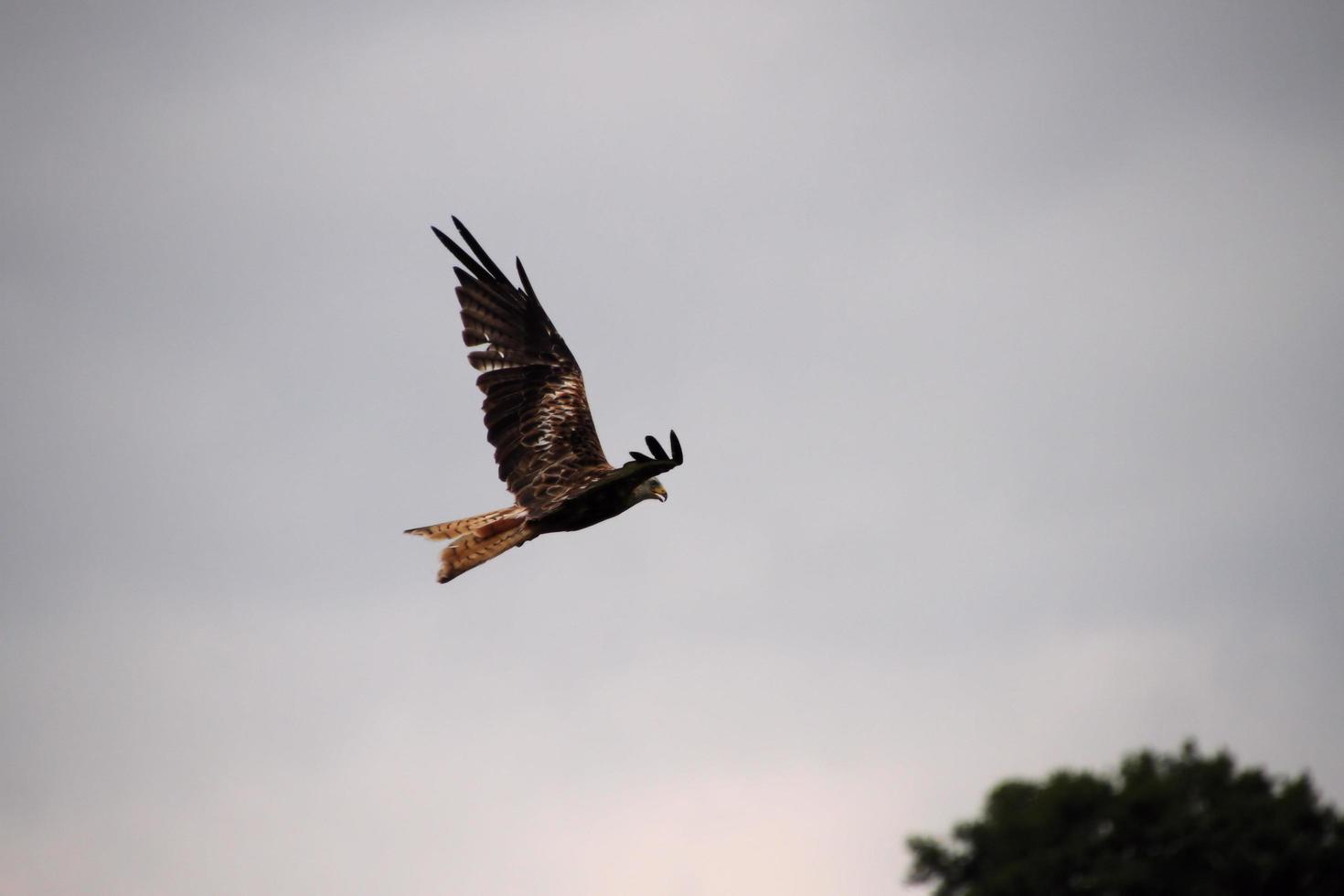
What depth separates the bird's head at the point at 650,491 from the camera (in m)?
25.5

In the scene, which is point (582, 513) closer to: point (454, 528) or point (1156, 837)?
point (454, 528)

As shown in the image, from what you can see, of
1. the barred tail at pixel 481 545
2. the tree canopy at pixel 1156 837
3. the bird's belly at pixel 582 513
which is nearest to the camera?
the barred tail at pixel 481 545

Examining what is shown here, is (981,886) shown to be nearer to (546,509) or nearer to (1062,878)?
(1062,878)

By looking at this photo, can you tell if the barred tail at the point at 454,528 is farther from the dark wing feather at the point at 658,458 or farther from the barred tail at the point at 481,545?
the dark wing feather at the point at 658,458

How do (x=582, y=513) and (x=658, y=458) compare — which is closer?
(x=658, y=458)

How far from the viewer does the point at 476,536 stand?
2520 cm

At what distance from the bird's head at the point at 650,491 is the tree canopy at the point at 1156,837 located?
9.76 meters

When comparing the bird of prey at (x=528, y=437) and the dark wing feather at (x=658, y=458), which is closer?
the dark wing feather at (x=658, y=458)

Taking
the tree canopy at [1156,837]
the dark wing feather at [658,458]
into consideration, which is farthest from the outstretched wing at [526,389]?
the tree canopy at [1156,837]

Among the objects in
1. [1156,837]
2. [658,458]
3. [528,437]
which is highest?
[528,437]

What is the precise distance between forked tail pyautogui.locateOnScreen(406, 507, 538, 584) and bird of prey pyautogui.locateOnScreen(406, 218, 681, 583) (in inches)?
0.5

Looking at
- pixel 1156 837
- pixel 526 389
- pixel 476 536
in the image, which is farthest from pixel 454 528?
pixel 1156 837

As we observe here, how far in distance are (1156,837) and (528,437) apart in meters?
12.7

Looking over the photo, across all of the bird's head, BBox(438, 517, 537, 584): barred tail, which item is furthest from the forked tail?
the bird's head
